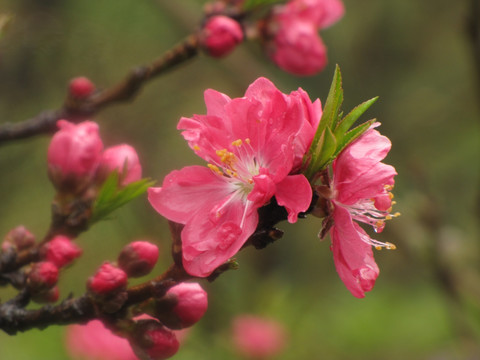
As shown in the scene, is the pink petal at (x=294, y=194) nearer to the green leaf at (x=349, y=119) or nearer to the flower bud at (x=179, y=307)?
the green leaf at (x=349, y=119)

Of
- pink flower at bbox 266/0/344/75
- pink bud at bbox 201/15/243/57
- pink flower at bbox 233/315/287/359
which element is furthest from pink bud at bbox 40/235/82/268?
pink flower at bbox 233/315/287/359

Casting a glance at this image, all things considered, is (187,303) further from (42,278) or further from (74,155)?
(74,155)

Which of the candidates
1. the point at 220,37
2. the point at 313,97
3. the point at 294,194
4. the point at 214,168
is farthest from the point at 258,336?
the point at 294,194

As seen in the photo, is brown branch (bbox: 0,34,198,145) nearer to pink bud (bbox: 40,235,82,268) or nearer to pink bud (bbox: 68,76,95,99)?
pink bud (bbox: 68,76,95,99)

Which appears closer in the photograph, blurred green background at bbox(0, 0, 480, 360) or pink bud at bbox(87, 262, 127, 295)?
pink bud at bbox(87, 262, 127, 295)

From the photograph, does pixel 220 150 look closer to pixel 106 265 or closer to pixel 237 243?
pixel 237 243

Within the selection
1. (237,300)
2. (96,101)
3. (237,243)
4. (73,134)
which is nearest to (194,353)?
(237,300)

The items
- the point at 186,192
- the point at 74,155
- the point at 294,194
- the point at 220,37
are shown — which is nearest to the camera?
the point at 294,194
